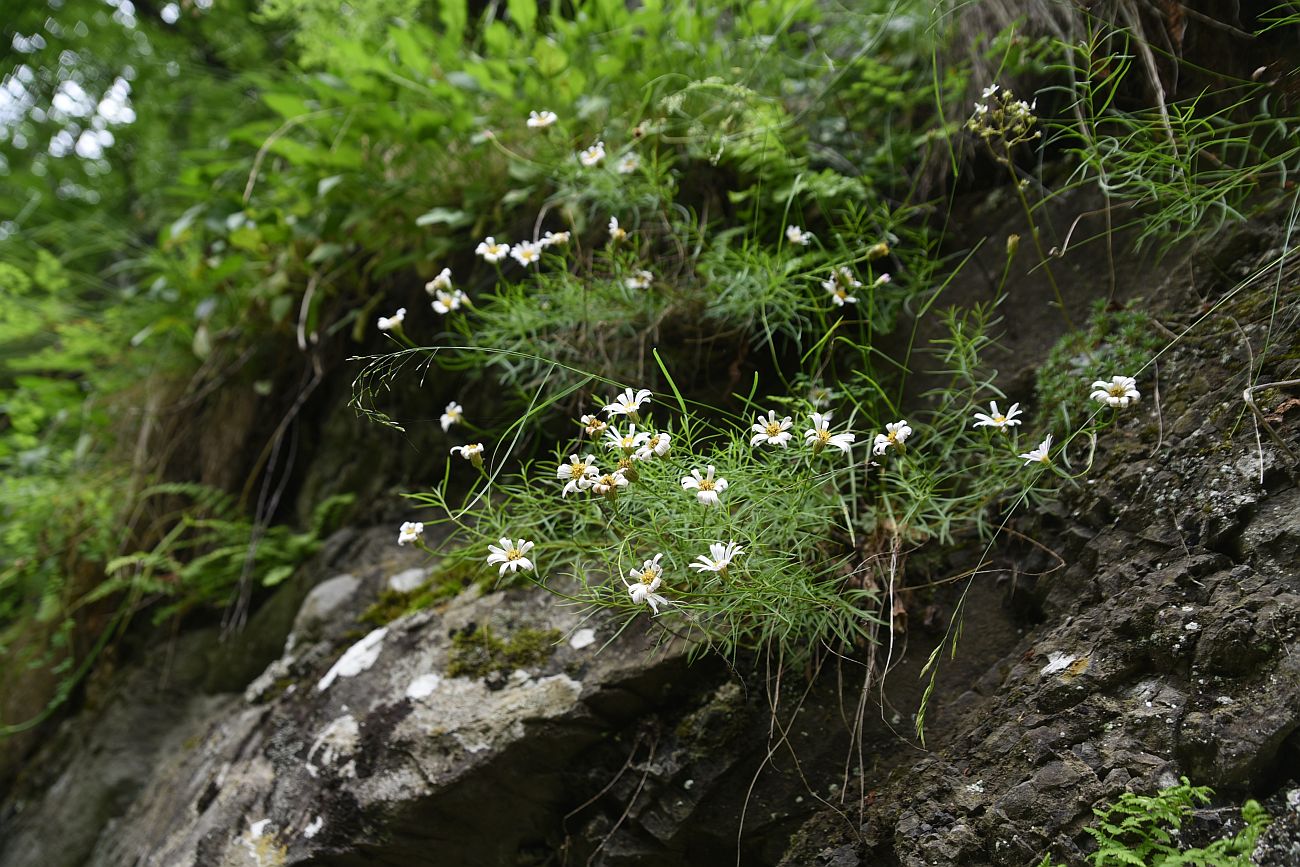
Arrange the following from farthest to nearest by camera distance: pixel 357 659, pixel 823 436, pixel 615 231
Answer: pixel 357 659
pixel 615 231
pixel 823 436

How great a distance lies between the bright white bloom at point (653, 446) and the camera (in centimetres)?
133

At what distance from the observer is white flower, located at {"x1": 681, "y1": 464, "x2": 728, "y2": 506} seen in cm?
129

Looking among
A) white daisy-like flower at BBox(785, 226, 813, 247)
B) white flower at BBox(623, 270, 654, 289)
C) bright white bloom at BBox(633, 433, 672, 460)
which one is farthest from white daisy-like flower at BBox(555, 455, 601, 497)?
white daisy-like flower at BBox(785, 226, 813, 247)

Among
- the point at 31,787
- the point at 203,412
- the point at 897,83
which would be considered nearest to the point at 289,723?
the point at 203,412

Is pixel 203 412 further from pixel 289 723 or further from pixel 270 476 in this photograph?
pixel 289 723

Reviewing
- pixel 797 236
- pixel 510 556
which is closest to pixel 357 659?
pixel 510 556

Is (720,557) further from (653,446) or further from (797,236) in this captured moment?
(797,236)

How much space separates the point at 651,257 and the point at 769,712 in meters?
1.26

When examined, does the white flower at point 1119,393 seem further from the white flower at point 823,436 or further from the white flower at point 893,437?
the white flower at point 823,436

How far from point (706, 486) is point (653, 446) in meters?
0.13

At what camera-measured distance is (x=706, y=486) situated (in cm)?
135

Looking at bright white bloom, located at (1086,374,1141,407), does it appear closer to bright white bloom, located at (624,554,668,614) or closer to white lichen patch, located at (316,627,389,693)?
bright white bloom, located at (624,554,668,614)

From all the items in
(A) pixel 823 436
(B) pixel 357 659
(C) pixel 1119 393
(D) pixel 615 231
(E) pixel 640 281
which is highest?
(D) pixel 615 231

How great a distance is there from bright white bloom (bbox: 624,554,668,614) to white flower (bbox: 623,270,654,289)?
0.75 meters
